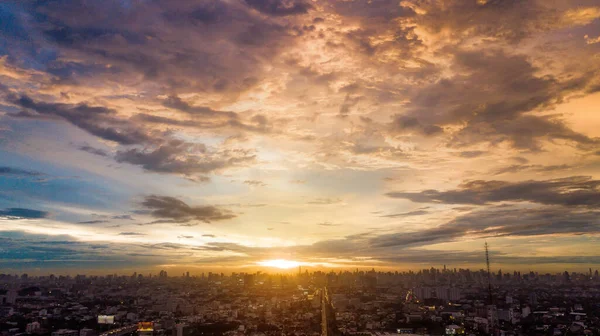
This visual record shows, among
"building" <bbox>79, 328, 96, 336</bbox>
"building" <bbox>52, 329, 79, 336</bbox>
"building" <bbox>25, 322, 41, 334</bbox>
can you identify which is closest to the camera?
"building" <bbox>52, 329, 79, 336</bbox>

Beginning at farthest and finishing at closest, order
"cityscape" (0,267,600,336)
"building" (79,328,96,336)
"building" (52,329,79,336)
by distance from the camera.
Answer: "cityscape" (0,267,600,336)
"building" (79,328,96,336)
"building" (52,329,79,336)

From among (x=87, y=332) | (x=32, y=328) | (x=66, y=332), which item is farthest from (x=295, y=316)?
(x=32, y=328)

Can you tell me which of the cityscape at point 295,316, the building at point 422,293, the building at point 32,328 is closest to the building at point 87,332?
the cityscape at point 295,316

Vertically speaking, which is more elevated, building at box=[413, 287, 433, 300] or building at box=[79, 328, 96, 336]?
building at box=[413, 287, 433, 300]

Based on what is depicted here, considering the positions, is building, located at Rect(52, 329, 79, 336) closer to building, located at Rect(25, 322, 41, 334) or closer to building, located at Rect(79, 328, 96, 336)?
building, located at Rect(79, 328, 96, 336)

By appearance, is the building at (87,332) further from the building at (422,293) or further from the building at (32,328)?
the building at (422,293)

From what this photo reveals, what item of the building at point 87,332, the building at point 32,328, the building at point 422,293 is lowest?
the building at point 87,332

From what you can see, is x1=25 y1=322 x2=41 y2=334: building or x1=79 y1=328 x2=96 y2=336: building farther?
x1=79 y1=328 x2=96 y2=336: building

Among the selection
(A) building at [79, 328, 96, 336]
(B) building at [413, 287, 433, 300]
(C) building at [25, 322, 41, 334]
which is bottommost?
(A) building at [79, 328, 96, 336]

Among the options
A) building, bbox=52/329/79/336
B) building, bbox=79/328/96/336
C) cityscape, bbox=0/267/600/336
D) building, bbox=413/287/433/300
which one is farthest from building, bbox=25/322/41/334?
building, bbox=413/287/433/300

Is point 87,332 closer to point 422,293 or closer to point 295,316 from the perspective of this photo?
point 295,316

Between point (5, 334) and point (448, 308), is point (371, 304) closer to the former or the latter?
point (448, 308)

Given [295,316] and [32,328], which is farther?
[295,316]
